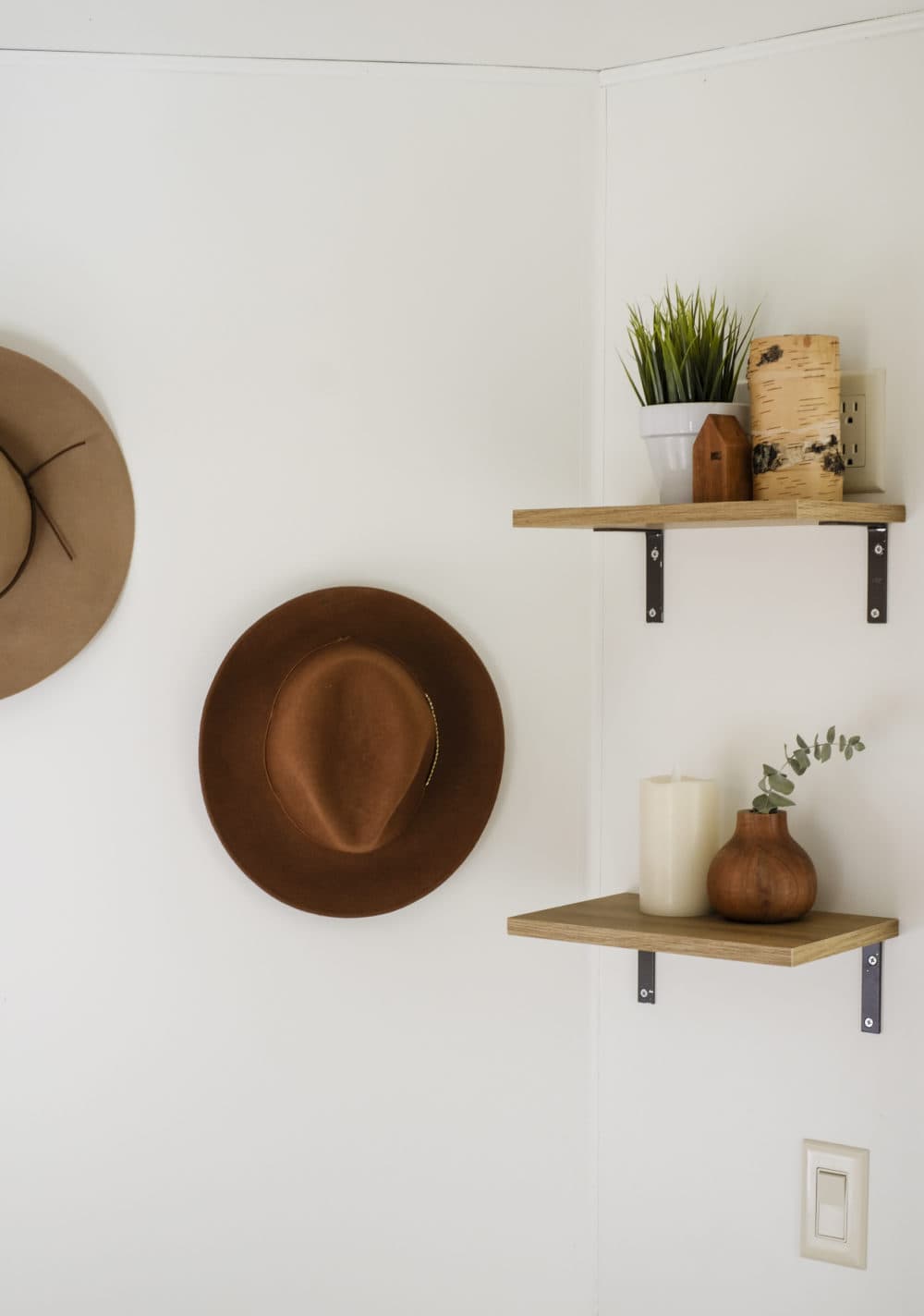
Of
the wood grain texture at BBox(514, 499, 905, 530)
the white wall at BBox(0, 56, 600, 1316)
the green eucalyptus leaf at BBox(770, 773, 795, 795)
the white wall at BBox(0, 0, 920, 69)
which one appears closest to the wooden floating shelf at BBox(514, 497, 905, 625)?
the wood grain texture at BBox(514, 499, 905, 530)

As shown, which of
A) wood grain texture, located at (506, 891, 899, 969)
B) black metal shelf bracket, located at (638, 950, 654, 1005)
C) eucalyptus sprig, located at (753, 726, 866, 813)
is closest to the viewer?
wood grain texture, located at (506, 891, 899, 969)

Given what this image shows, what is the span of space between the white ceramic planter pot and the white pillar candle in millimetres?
332

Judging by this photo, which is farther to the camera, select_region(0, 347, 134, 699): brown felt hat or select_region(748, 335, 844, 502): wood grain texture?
select_region(0, 347, 134, 699): brown felt hat

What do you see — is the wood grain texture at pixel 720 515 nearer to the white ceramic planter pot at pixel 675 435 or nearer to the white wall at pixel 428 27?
the white ceramic planter pot at pixel 675 435

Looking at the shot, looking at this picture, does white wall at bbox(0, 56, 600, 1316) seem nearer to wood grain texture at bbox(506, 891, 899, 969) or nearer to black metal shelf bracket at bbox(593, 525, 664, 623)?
black metal shelf bracket at bbox(593, 525, 664, 623)

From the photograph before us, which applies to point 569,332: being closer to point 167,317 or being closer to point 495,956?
point 167,317

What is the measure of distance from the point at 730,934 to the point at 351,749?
0.48 metres

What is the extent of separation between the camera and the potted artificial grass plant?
1.39m

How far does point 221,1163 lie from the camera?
1.64 metres

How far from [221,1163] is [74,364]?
1.07 m

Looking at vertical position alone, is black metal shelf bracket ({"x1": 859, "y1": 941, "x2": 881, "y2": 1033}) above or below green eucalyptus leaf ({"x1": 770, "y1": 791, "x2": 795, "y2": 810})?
below

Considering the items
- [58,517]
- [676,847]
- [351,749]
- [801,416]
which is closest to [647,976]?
[676,847]

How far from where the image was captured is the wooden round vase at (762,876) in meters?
1.36

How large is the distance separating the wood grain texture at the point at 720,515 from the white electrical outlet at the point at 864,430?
0.04m
